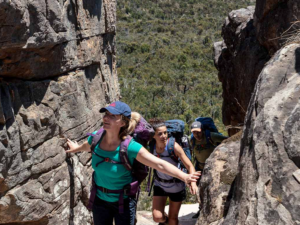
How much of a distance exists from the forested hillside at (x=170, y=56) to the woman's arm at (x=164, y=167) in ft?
60.7

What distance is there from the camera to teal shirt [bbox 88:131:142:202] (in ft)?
10.3

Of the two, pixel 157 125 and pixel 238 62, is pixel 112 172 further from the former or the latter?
pixel 238 62

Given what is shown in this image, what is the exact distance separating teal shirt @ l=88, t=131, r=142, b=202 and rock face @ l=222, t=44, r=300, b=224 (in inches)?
40.8

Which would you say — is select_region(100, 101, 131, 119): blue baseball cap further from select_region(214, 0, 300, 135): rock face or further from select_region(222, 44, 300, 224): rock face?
select_region(214, 0, 300, 135): rock face

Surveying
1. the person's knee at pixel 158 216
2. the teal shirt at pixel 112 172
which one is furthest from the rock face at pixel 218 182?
the person's knee at pixel 158 216

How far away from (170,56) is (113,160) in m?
34.0

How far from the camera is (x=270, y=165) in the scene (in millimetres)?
2066

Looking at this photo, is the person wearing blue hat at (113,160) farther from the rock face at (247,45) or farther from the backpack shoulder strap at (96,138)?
the rock face at (247,45)

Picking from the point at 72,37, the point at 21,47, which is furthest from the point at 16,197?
the point at 72,37

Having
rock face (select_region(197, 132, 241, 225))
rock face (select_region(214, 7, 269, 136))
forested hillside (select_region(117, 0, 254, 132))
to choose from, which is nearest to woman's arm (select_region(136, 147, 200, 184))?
rock face (select_region(197, 132, 241, 225))

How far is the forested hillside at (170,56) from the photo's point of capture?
24984 millimetres

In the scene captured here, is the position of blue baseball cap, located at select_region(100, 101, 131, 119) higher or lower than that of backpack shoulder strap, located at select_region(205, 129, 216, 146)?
higher

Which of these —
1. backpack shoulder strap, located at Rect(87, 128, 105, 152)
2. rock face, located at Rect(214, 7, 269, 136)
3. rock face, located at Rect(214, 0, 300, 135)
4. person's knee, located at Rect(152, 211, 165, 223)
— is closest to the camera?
backpack shoulder strap, located at Rect(87, 128, 105, 152)

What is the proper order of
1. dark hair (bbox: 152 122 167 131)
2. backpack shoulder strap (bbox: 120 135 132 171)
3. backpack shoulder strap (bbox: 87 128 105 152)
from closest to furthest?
backpack shoulder strap (bbox: 120 135 132 171) → backpack shoulder strap (bbox: 87 128 105 152) → dark hair (bbox: 152 122 167 131)
